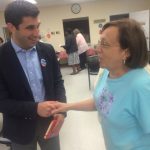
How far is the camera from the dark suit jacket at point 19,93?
1437 millimetres

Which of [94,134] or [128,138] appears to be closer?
[128,138]

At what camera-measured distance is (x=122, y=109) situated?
45.3 inches

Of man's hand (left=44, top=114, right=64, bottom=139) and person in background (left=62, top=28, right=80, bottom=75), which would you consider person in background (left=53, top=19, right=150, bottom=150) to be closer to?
man's hand (left=44, top=114, right=64, bottom=139)

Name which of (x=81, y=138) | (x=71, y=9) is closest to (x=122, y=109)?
(x=81, y=138)

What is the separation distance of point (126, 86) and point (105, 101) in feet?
0.49

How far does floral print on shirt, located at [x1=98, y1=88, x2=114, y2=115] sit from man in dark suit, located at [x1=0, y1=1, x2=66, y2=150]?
303mm

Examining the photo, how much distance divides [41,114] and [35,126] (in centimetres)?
16

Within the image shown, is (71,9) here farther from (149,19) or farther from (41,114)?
(41,114)

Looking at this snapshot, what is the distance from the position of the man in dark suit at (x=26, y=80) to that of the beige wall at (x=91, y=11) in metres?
7.98

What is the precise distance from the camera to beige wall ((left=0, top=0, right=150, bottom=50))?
9180 mm

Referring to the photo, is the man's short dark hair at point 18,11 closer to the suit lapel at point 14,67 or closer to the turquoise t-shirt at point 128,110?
the suit lapel at point 14,67

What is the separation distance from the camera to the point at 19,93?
4.85 ft

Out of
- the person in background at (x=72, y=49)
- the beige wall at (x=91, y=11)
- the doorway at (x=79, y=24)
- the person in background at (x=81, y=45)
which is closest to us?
the person in background at (x=72, y=49)

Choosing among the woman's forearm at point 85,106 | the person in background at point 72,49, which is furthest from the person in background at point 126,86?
the person in background at point 72,49
